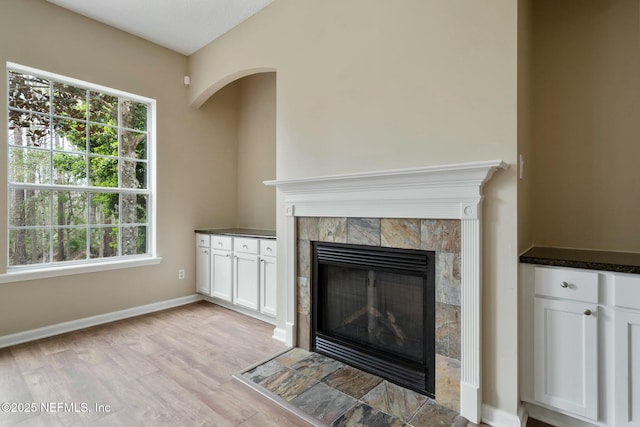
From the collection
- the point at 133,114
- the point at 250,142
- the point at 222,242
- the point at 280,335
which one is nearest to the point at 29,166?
the point at 133,114

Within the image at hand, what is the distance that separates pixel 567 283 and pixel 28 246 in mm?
4225

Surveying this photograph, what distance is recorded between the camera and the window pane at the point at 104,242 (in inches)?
131

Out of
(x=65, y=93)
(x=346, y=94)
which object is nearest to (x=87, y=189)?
(x=65, y=93)

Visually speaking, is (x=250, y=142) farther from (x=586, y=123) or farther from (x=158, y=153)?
(x=586, y=123)

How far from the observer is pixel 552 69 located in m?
2.21

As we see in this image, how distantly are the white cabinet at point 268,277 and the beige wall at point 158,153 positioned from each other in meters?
1.36

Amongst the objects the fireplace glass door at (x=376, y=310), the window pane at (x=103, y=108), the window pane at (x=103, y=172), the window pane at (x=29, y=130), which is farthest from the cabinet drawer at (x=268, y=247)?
the window pane at (x=29, y=130)

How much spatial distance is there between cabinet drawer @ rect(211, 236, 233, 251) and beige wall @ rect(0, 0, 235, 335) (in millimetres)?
470

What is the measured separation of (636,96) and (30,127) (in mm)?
4761

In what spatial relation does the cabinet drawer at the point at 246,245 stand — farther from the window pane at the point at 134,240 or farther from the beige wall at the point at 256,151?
the window pane at the point at 134,240

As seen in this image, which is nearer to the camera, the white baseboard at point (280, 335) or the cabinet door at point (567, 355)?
the cabinet door at point (567, 355)

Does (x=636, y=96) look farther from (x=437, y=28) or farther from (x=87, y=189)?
(x=87, y=189)

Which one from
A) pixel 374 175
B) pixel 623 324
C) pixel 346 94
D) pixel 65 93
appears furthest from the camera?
pixel 65 93

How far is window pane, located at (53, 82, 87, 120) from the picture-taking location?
309cm
